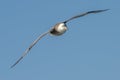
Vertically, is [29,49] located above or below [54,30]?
below

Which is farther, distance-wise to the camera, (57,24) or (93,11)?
(57,24)

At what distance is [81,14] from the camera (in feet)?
115

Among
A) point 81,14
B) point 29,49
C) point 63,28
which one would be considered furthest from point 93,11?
point 29,49

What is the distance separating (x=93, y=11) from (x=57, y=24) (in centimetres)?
570

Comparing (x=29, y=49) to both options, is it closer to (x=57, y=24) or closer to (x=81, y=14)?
(x=57, y=24)

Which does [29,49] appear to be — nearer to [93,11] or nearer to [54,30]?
[54,30]

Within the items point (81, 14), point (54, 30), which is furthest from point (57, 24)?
point (81, 14)

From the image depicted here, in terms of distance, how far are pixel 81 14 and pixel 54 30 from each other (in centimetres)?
413

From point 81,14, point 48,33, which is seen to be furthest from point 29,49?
point 81,14

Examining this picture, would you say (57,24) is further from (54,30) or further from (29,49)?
(29,49)

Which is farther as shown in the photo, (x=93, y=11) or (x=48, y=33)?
(x=48, y=33)

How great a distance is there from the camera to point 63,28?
117 feet

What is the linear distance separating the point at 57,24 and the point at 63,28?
2454 mm

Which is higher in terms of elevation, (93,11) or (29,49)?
(93,11)
